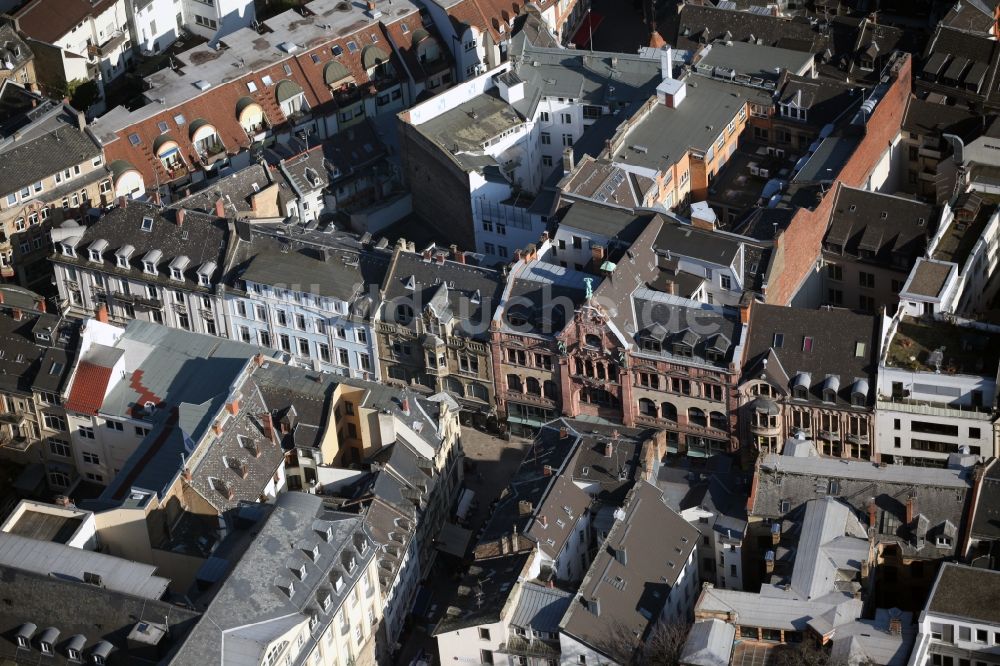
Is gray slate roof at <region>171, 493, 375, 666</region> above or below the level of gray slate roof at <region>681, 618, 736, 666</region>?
above

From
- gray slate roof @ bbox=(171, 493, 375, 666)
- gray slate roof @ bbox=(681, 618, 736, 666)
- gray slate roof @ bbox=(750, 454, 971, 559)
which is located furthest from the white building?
gray slate roof @ bbox=(171, 493, 375, 666)

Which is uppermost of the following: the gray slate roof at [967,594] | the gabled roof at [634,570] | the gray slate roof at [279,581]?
the gray slate roof at [279,581]

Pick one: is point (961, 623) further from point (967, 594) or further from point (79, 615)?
point (79, 615)

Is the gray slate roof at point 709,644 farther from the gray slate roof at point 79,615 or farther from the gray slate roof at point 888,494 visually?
the gray slate roof at point 79,615

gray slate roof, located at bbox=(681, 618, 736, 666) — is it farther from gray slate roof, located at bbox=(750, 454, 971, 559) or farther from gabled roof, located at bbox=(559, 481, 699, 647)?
gray slate roof, located at bbox=(750, 454, 971, 559)

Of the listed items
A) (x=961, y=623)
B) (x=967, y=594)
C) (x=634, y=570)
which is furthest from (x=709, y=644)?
(x=967, y=594)

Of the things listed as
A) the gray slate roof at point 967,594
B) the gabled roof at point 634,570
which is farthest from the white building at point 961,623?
the gabled roof at point 634,570

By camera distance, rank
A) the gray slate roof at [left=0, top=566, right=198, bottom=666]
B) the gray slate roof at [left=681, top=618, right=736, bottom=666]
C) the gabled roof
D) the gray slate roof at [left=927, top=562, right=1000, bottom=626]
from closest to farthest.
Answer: the gray slate roof at [left=0, top=566, right=198, bottom=666] < the gray slate roof at [left=927, top=562, right=1000, bottom=626] < the gray slate roof at [left=681, top=618, right=736, bottom=666] < the gabled roof

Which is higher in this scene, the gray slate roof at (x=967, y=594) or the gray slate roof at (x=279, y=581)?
the gray slate roof at (x=279, y=581)

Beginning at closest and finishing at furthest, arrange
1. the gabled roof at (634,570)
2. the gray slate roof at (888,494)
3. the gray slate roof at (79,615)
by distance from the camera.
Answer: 1. the gray slate roof at (79,615)
2. the gabled roof at (634,570)
3. the gray slate roof at (888,494)
